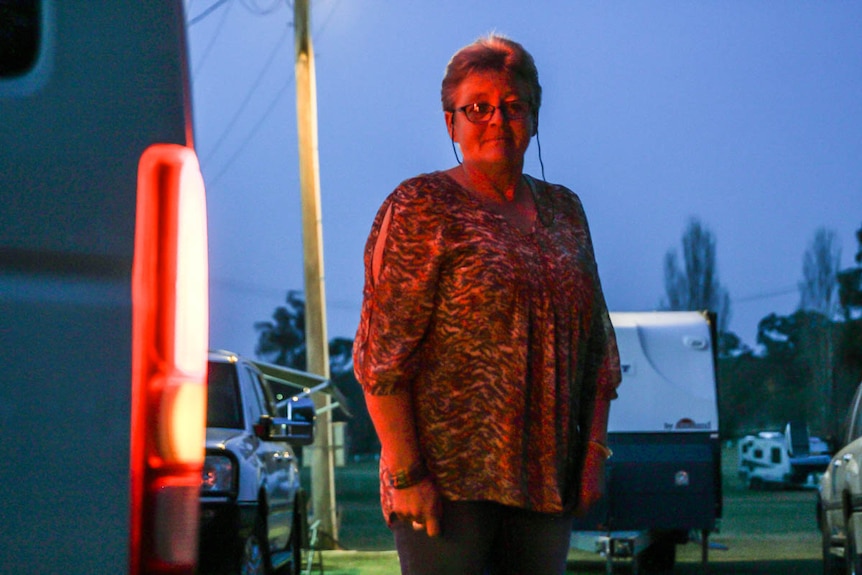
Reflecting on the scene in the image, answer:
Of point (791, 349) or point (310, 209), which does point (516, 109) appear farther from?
point (791, 349)

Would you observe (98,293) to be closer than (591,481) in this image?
Yes

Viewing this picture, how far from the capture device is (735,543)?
60.4 feet

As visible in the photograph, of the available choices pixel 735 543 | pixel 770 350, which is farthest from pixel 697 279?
pixel 735 543

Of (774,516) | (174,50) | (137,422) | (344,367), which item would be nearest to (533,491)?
(137,422)

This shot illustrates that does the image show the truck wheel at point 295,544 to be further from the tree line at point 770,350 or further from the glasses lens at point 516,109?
the tree line at point 770,350

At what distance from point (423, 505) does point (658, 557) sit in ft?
40.6

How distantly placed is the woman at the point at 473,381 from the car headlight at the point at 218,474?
4.90 metres

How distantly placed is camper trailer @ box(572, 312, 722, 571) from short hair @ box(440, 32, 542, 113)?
1029cm

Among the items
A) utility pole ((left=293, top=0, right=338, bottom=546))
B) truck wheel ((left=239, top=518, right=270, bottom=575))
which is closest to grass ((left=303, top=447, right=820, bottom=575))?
utility pole ((left=293, top=0, right=338, bottom=546))

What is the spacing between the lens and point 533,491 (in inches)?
119

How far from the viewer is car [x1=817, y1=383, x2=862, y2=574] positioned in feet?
27.0

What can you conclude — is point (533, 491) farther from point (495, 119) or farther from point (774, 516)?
point (774, 516)

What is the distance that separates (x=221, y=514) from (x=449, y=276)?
509 centimetres

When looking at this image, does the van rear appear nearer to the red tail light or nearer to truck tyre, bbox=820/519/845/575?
the red tail light
